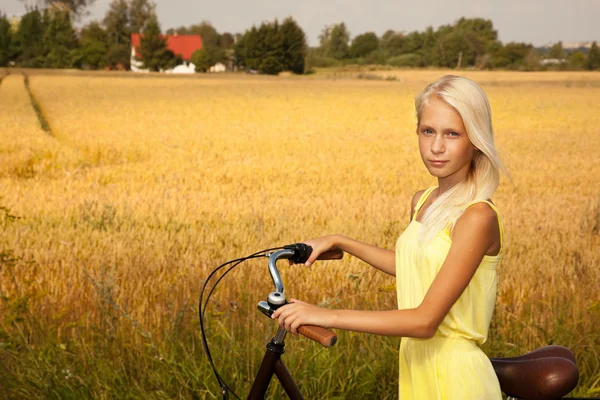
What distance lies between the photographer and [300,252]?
2.29 m

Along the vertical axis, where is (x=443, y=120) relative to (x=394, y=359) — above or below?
above

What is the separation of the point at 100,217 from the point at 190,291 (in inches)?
153

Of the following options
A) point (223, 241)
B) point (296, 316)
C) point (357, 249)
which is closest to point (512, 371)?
point (357, 249)

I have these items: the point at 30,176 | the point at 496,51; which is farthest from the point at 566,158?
the point at 496,51

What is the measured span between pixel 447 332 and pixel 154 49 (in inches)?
4282

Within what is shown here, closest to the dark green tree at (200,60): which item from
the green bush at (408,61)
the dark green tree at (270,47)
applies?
the dark green tree at (270,47)

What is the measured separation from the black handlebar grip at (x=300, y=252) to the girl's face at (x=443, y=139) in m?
0.43

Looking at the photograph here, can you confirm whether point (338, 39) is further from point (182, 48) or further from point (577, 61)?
point (577, 61)

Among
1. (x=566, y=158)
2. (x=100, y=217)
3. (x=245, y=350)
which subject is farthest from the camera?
(x=566, y=158)

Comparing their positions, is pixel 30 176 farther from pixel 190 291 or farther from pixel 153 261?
pixel 190 291

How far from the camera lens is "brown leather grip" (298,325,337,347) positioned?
1.80 metres

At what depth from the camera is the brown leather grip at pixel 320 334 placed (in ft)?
5.91

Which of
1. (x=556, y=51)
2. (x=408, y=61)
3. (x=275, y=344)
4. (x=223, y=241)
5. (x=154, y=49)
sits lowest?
(x=223, y=241)

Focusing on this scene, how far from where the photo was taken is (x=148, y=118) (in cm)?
2597
